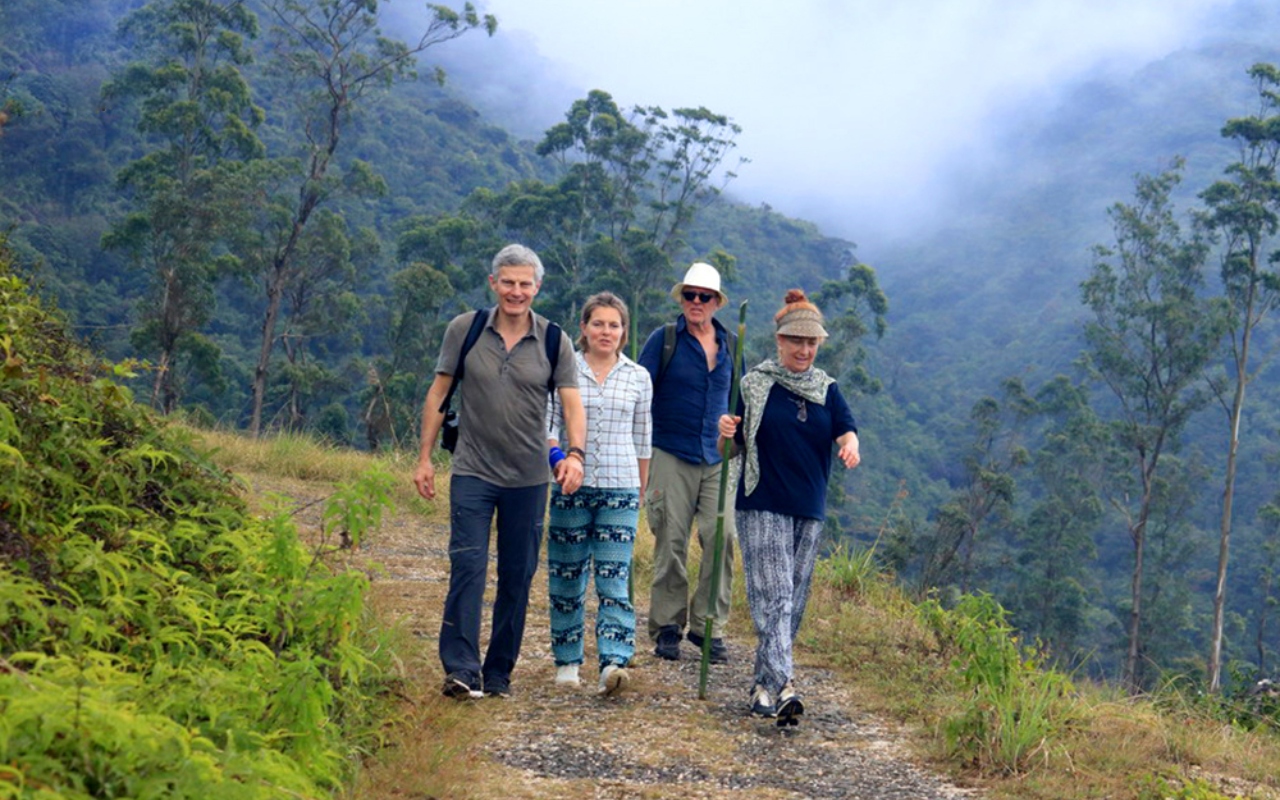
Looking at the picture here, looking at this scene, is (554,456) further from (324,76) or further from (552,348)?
(324,76)

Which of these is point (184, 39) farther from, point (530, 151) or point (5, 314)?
point (530, 151)

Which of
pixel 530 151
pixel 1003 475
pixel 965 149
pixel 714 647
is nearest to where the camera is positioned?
pixel 714 647

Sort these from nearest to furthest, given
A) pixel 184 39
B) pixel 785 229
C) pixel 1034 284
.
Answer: pixel 184 39
pixel 785 229
pixel 1034 284

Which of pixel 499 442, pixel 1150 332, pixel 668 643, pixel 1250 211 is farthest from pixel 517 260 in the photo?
pixel 1150 332

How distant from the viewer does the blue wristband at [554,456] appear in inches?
203

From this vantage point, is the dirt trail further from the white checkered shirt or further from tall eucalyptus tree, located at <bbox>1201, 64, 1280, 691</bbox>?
tall eucalyptus tree, located at <bbox>1201, 64, 1280, 691</bbox>

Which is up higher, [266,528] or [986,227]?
[986,227]

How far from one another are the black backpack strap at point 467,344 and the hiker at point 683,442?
1.29 meters

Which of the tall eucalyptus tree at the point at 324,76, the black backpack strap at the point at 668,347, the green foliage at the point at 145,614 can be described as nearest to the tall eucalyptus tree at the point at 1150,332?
the tall eucalyptus tree at the point at 324,76

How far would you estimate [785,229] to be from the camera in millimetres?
71188

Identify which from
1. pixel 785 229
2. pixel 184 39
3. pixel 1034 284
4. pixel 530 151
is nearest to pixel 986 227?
pixel 1034 284

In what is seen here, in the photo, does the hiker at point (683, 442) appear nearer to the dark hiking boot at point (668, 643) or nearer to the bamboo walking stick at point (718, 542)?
the dark hiking boot at point (668, 643)

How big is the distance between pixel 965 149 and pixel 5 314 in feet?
549

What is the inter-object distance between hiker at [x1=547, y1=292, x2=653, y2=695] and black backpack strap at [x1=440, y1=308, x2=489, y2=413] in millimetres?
418
